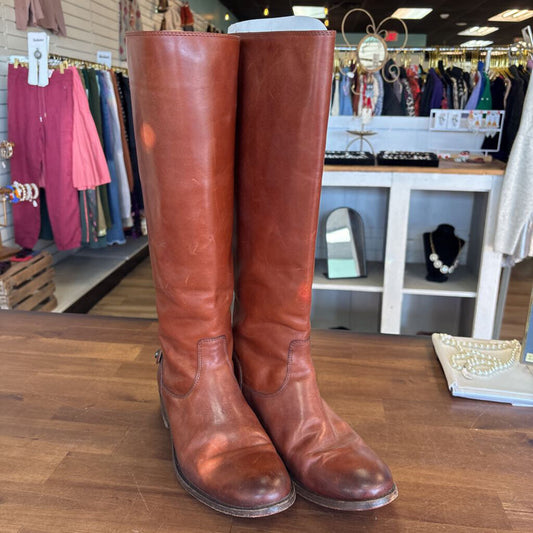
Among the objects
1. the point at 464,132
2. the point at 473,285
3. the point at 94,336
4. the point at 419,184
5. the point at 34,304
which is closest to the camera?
the point at 94,336

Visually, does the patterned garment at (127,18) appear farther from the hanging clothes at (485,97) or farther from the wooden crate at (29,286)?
the hanging clothes at (485,97)

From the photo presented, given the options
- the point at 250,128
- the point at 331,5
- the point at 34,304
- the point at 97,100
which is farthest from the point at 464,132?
the point at 331,5

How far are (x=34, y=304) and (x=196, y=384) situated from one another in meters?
1.99

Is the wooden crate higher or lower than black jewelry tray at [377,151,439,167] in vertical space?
lower

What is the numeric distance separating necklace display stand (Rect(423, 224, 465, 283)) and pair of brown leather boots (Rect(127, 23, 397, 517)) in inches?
63.2

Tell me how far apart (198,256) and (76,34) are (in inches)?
135

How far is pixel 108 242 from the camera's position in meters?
3.06

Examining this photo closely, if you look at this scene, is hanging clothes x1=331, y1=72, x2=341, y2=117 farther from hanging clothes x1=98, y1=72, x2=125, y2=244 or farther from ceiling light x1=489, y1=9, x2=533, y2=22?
ceiling light x1=489, y1=9, x2=533, y2=22

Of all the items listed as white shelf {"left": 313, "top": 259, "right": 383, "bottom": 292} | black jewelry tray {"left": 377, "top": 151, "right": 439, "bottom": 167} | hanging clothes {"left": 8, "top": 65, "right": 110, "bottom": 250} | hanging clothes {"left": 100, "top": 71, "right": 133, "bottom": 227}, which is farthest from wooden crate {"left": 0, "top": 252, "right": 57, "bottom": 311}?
black jewelry tray {"left": 377, "top": 151, "right": 439, "bottom": 167}

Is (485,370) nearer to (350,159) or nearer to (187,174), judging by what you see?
(187,174)

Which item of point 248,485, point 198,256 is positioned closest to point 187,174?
point 198,256

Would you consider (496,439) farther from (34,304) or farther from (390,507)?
(34,304)

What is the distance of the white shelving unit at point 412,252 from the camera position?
1.96 meters

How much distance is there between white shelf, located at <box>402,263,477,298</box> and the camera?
2.06m
